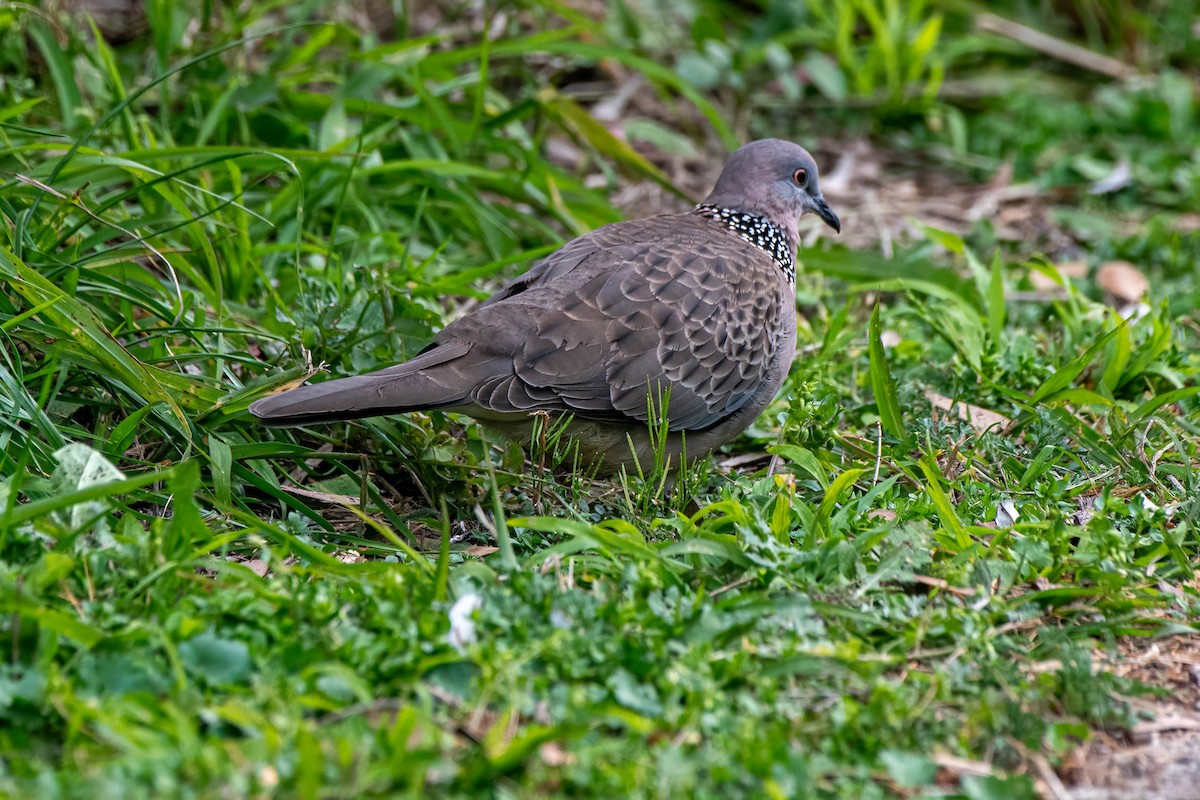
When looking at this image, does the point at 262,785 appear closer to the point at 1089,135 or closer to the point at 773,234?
the point at 773,234

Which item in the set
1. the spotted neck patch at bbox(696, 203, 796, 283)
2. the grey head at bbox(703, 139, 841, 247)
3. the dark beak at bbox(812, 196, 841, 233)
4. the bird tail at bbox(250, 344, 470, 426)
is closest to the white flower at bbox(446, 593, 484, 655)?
the bird tail at bbox(250, 344, 470, 426)

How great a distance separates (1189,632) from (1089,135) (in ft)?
17.2

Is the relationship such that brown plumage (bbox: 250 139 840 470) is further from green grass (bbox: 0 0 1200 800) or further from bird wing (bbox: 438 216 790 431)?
green grass (bbox: 0 0 1200 800)

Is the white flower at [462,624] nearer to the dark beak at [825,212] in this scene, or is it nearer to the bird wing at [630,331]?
the bird wing at [630,331]

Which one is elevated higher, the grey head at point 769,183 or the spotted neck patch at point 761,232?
the grey head at point 769,183

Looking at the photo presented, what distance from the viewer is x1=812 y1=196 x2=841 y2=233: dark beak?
517cm

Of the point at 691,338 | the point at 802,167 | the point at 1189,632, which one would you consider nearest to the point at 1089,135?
the point at 802,167

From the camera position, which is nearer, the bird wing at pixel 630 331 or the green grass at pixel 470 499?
the green grass at pixel 470 499

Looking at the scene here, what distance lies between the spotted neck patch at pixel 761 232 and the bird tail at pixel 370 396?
146 cm

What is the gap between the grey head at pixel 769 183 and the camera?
16.2 feet

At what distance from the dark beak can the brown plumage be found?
639 millimetres

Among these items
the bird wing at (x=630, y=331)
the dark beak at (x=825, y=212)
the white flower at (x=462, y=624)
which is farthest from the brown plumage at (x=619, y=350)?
the white flower at (x=462, y=624)

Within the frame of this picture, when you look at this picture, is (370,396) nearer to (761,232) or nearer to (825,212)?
(761,232)

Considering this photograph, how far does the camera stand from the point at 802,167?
506 centimetres
